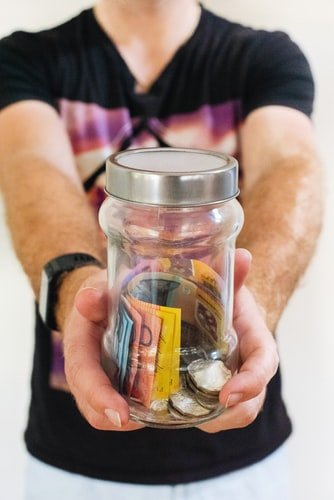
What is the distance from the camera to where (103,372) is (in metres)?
0.49

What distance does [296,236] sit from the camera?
31.3 inches

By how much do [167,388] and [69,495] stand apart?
1.65ft

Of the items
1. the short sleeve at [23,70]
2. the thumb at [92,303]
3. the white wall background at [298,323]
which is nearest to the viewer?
the thumb at [92,303]

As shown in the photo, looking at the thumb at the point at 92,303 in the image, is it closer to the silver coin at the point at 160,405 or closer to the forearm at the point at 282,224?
the silver coin at the point at 160,405

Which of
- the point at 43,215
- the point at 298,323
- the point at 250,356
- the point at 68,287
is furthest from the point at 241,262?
the point at 298,323

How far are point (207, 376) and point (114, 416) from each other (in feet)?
0.24

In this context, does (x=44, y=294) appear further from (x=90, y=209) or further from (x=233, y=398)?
(x=233, y=398)

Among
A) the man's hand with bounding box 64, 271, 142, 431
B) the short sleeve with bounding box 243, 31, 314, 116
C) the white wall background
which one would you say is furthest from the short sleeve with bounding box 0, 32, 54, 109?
the man's hand with bounding box 64, 271, 142, 431

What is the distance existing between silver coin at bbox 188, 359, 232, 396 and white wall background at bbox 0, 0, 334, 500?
2.21 ft

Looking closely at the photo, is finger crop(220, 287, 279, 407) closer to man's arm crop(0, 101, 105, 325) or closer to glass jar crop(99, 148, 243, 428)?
glass jar crop(99, 148, 243, 428)

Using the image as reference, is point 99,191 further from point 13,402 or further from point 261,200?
point 13,402

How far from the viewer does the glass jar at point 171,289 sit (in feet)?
1.42

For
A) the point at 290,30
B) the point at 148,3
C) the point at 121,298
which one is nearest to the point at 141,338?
the point at 121,298

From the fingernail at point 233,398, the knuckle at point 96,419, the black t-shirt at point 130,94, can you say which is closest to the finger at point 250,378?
the fingernail at point 233,398
